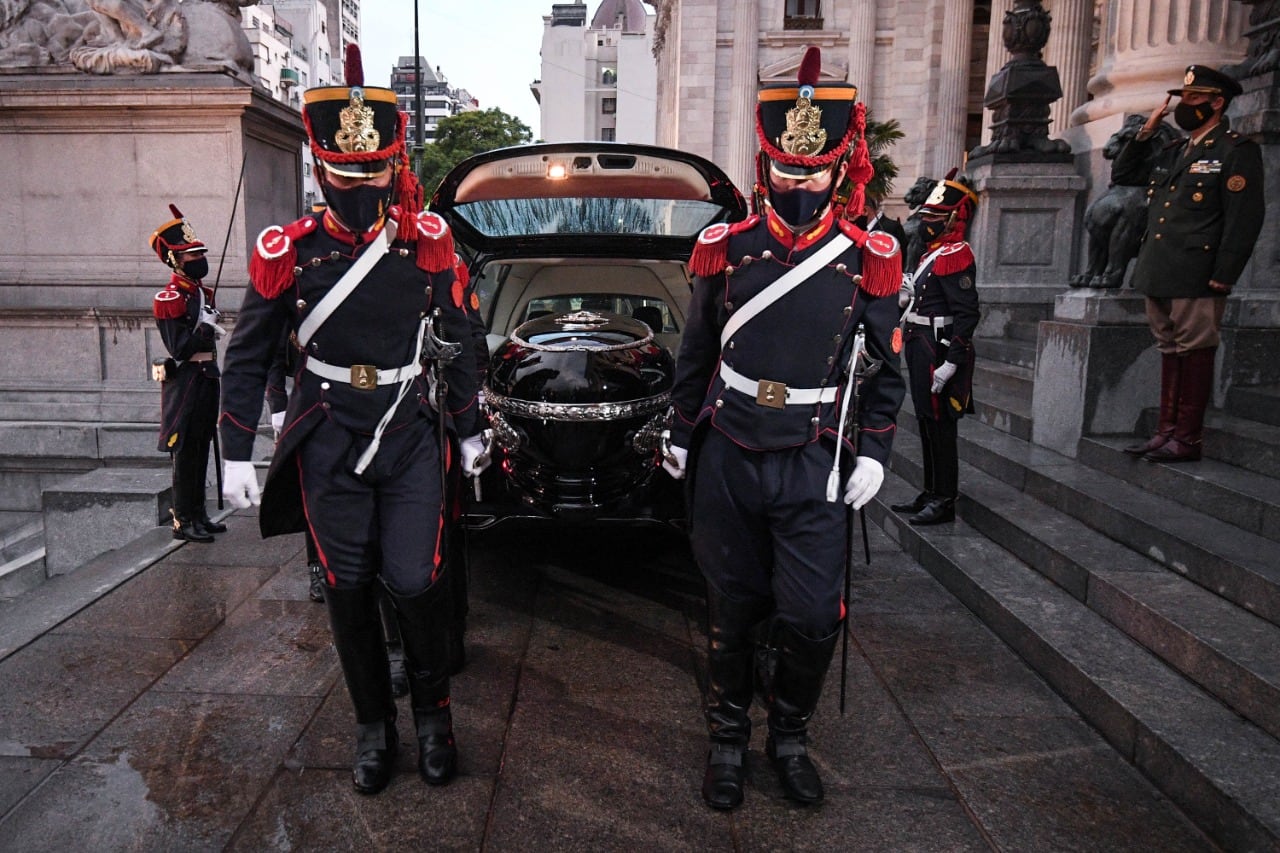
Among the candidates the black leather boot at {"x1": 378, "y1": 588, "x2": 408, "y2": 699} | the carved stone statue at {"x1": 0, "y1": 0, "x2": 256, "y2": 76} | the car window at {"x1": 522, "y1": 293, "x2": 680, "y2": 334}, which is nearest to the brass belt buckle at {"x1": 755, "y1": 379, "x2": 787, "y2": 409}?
the black leather boot at {"x1": 378, "y1": 588, "x2": 408, "y2": 699}

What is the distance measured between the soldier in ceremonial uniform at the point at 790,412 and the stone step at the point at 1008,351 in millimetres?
5906

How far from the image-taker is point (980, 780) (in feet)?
10.9

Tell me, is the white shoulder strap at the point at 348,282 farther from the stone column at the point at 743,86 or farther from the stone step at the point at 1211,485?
the stone column at the point at 743,86

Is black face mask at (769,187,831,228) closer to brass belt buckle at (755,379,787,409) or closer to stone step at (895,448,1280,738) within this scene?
brass belt buckle at (755,379,787,409)

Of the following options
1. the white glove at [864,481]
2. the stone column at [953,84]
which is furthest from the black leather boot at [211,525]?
the stone column at [953,84]

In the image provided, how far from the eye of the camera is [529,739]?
3600 mm

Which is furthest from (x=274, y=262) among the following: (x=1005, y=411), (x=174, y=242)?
(x=1005, y=411)

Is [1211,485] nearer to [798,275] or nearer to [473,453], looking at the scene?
[798,275]

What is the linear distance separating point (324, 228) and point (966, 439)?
5295 millimetres

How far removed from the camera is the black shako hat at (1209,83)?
532cm

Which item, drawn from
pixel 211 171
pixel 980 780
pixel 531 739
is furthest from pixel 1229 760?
pixel 211 171

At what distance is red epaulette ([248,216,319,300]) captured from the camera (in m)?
3.11

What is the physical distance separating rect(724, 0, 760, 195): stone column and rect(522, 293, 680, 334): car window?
3503 cm

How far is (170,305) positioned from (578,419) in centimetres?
303
